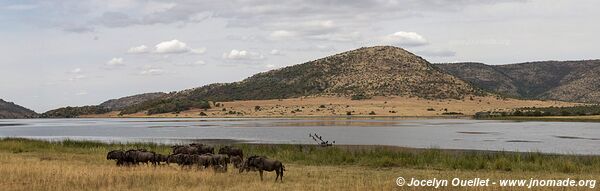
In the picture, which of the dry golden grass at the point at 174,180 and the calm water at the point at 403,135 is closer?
the dry golden grass at the point at 174,180

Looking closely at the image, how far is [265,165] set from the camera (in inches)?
798

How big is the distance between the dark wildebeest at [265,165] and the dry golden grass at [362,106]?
102871mm

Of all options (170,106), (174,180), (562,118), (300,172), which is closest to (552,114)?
(562,118)

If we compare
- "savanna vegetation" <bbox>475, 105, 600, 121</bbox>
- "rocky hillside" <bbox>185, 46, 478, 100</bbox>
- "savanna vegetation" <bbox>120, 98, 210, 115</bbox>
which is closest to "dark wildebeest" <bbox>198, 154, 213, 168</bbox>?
"savanna vegetation" <bbox>475, 105, 600, 121</bbox>

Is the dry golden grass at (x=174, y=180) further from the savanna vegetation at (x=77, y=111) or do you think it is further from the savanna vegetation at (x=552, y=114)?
the savanna vegetation at (x=77, y=111)

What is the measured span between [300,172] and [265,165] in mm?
3305

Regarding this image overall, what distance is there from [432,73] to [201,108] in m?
64.6

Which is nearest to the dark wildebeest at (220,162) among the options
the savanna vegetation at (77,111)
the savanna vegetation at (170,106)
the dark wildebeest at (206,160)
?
the dark wildebeest at (206,160)

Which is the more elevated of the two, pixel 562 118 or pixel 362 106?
pixel 362 106

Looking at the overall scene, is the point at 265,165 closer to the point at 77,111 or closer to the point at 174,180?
the point at 174,180

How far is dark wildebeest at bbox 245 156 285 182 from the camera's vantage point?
19922mm

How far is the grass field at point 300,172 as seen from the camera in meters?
17.9

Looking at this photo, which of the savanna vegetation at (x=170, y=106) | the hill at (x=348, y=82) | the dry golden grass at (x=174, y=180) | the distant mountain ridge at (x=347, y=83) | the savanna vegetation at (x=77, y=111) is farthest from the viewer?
the savanna vegetation at (x=77, y=111)

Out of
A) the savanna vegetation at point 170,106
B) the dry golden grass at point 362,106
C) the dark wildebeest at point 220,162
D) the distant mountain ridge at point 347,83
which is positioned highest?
the distant mountain ridge at point 347,83
